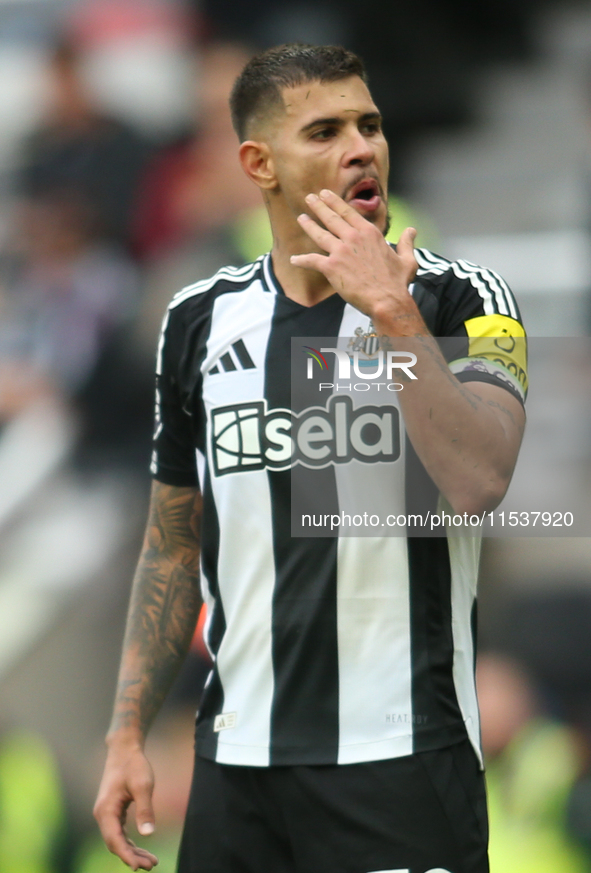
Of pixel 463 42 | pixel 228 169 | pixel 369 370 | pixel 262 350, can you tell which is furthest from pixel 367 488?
pixel 463 42

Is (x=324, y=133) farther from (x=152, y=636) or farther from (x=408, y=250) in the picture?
(x=152, y=636)

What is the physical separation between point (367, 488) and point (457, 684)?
14.2 inches


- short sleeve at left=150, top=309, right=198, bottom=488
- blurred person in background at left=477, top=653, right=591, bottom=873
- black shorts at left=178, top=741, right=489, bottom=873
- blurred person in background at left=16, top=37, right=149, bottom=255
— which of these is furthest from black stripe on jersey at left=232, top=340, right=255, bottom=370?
blurred person in background at left=16, top=37, right=149, bottom=255

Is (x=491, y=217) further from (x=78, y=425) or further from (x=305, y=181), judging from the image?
(x=305, y=181)

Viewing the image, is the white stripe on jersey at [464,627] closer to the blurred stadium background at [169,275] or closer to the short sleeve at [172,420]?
the short sleeve at [172,420]

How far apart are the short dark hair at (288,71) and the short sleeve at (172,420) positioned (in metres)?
0.44

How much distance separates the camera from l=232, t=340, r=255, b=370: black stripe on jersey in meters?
1.79

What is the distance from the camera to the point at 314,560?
1.65 metres

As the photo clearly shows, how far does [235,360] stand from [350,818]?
2.66ft

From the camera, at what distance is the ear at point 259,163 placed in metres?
1.86

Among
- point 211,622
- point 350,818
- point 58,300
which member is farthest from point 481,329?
point 58,300

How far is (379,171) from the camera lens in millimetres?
1752

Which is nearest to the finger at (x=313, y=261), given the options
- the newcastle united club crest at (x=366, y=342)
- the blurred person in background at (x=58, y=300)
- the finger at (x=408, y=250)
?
the finger at (x=408, y=250)

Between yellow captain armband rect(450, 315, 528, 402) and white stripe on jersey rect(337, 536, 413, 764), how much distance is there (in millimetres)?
309
